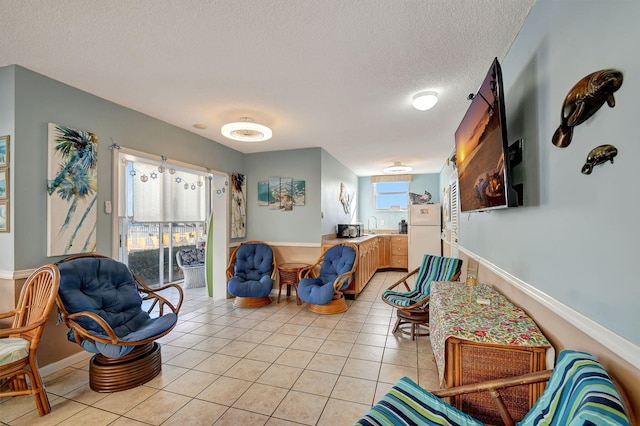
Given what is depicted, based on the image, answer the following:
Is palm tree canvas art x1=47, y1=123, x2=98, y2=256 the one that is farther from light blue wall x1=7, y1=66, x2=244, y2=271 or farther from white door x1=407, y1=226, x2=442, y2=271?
white door x1=407, y1=226, x2=442, y2=271

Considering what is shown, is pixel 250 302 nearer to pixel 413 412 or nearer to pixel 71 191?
pixel 71 191

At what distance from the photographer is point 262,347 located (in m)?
2.98

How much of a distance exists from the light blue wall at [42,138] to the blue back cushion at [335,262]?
277 centimetres

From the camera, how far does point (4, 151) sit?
2.34m

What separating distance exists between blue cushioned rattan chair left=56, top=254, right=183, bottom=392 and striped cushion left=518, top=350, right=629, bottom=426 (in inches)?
98.6

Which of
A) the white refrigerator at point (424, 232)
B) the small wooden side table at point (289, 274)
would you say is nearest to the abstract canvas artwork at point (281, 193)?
the small wooden side table at point (289, 274)

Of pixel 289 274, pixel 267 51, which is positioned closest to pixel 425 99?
pixel 267 51

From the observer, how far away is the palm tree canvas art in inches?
98.7

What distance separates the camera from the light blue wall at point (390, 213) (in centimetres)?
761

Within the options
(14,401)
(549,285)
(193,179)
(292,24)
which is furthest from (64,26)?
(193,179)

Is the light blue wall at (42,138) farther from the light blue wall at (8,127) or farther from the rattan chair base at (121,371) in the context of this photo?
the rattan chair base at (121,371)

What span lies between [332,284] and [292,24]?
310 cm

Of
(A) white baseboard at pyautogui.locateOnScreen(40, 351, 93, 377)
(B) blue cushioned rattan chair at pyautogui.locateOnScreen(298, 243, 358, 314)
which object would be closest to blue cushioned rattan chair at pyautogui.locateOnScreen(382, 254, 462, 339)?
(B) blue cushioned rattan chair at pyautogui.locateOnScreen(298, 243, 358, 314)

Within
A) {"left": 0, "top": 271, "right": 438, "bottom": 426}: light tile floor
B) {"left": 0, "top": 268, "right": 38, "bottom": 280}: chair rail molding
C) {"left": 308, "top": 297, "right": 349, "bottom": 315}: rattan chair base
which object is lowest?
{"left": 0, "top": 271, "right": 438, "bottom": 426}: light tile floor
